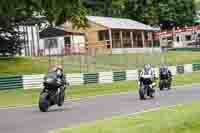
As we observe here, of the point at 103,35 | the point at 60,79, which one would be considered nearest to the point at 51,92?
the point at 60,79

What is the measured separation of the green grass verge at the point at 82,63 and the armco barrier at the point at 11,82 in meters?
6.56

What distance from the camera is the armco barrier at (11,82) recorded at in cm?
3283

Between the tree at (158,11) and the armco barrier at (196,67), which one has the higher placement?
the tree at (158,11)

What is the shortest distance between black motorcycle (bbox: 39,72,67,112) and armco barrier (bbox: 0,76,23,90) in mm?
13564

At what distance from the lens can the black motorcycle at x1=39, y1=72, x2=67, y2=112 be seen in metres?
18.7

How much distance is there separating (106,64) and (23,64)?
31.2ft

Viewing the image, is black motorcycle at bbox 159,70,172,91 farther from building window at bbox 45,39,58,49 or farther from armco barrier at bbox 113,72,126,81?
building window at bbox 45,39,58,49

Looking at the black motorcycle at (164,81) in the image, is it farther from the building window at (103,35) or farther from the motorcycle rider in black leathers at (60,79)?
the building window at (103,35)

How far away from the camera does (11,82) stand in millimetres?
33188

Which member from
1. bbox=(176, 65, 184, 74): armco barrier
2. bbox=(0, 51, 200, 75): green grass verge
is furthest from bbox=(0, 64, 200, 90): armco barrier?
bbox=(176, 65, 184, 74): armco barrier

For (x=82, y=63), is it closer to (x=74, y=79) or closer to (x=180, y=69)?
(x=180, y=69)

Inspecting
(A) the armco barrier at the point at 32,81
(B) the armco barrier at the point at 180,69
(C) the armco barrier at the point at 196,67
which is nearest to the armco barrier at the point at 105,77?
(A) the armco barrier at the point at 32,81

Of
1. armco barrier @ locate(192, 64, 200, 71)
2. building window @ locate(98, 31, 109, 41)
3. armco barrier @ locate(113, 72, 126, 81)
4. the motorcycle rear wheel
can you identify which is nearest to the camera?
the motorcycle rear wheel

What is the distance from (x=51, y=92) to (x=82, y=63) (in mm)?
29895
